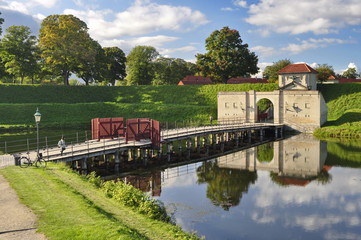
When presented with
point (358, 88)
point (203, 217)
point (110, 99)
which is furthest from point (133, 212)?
point (110, 99)

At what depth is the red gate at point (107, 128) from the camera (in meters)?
31.7

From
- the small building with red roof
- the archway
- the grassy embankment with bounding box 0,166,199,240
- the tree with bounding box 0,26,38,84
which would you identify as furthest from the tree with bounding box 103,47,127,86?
the grassy embankment with bounding box 0,166,199,240

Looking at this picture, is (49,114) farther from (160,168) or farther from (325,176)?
(325,176)

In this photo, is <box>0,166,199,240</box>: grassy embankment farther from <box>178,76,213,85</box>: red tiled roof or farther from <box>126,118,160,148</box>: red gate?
<box>178,76,213,85</box>: red tiled roof

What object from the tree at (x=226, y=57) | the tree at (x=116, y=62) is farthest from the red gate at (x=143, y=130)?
the tree at (x=116, y=62)

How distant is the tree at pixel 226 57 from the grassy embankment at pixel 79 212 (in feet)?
175

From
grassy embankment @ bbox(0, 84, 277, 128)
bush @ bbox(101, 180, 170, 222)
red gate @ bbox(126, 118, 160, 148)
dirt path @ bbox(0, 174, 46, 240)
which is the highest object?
grassy embankment @ bbox(0, 84, 277, 128)

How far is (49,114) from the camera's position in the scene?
5947 centimetres

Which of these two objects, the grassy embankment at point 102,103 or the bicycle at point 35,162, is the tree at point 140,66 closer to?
the grassy embankment at point 102,103

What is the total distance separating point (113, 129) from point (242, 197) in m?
15.5

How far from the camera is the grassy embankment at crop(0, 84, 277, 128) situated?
58281mm

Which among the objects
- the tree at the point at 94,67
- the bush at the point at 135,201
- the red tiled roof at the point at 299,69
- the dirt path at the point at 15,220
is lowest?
the bush at the point at 135,201

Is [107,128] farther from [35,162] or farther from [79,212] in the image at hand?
[79,212]

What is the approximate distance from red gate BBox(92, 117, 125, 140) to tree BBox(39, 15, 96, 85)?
41.0 meters
